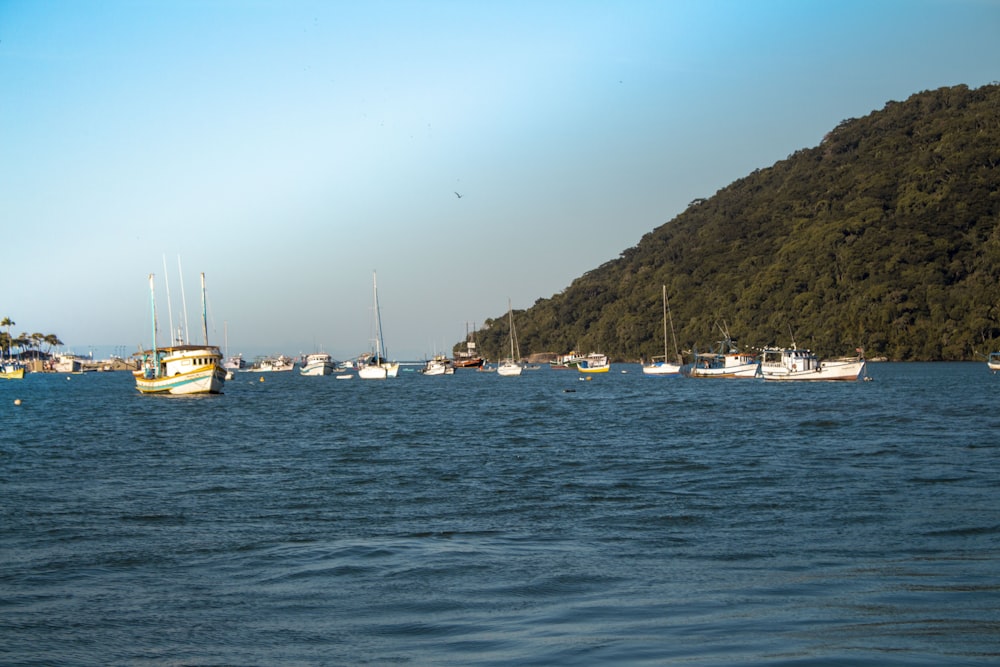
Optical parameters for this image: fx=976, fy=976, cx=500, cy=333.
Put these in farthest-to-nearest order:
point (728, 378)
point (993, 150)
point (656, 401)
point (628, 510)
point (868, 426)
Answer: point (993, 150), point (728, 378), point (656, 401), point (868, 426), point (628, 510)

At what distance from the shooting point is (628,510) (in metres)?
20.7

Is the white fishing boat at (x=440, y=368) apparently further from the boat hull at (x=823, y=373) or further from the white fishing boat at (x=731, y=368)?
the boat hull at (x=823, y=373)

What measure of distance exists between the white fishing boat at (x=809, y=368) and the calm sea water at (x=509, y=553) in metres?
53.9

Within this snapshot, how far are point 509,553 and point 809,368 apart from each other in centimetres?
8379

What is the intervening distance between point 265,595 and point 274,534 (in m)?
4.83

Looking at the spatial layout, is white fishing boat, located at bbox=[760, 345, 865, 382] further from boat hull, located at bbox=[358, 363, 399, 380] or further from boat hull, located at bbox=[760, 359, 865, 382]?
boat hull, located at bbox=[358, 363, 399, 380]

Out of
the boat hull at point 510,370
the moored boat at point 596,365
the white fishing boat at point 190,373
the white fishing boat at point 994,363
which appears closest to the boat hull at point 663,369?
the moored boat at point 596,365

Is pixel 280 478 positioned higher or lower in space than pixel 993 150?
lower

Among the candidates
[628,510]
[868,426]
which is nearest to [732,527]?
[628,510]

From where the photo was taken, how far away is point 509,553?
16.3m

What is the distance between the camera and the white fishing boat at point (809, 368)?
89625 millimetres

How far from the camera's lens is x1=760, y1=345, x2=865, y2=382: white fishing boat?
89.6 m

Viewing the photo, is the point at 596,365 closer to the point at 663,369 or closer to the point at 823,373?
the point at 663,369

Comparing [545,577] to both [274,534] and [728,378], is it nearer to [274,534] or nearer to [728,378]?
[274,534]
